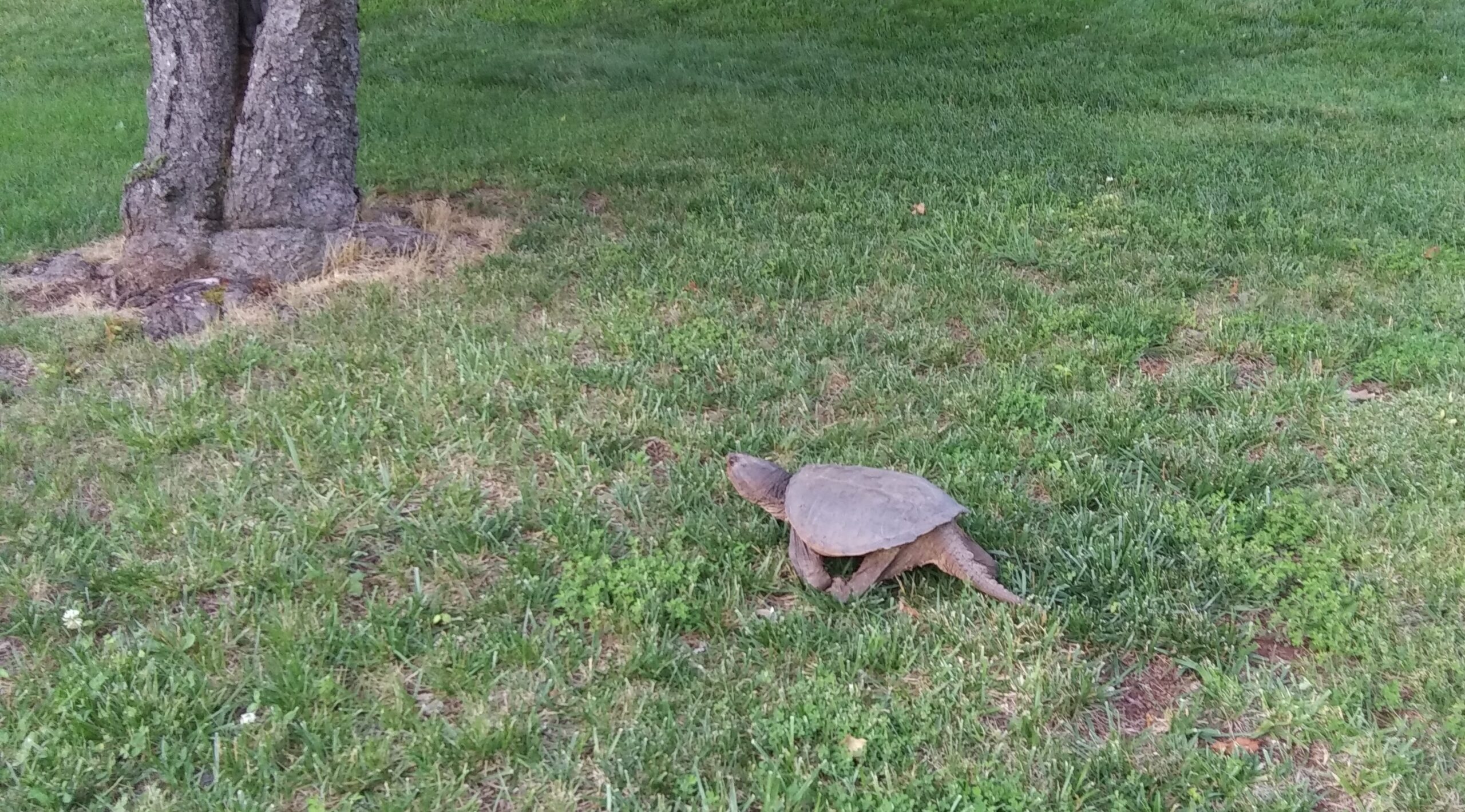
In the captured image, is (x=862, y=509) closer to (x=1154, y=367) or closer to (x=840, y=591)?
(x=840, y=591)

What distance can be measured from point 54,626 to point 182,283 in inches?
109

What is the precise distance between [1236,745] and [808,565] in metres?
1.17

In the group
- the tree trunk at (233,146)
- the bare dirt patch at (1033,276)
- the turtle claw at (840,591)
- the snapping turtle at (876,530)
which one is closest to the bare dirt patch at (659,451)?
the snapping turtle at (876,530)

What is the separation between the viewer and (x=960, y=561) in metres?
2.79

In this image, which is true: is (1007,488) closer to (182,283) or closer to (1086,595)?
(1086,595)

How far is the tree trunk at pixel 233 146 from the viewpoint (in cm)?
513

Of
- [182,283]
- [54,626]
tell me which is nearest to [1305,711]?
[54,626]

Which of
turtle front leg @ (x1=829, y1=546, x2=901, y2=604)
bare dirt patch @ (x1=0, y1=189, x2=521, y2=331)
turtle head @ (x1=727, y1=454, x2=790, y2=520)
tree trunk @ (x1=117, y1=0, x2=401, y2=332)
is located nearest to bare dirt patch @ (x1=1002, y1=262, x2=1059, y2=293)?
turtle head @ (x1=727, y1=454, x2=790, y2=520)

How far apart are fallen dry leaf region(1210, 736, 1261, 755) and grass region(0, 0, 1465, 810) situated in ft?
0.03

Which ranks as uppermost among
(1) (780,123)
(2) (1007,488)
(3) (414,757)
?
(1) (780,123)

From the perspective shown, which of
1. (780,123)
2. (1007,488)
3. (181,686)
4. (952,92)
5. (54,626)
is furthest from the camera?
(952,92)

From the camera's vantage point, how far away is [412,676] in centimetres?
263

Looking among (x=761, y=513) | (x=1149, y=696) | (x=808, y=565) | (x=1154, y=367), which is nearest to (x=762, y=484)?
(x=761, y=513)

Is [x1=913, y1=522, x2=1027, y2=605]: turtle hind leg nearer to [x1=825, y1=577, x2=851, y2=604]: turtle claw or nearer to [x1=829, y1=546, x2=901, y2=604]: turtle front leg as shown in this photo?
[x1=829, y1=546, x2=901, y2=604]: turtle front leg
